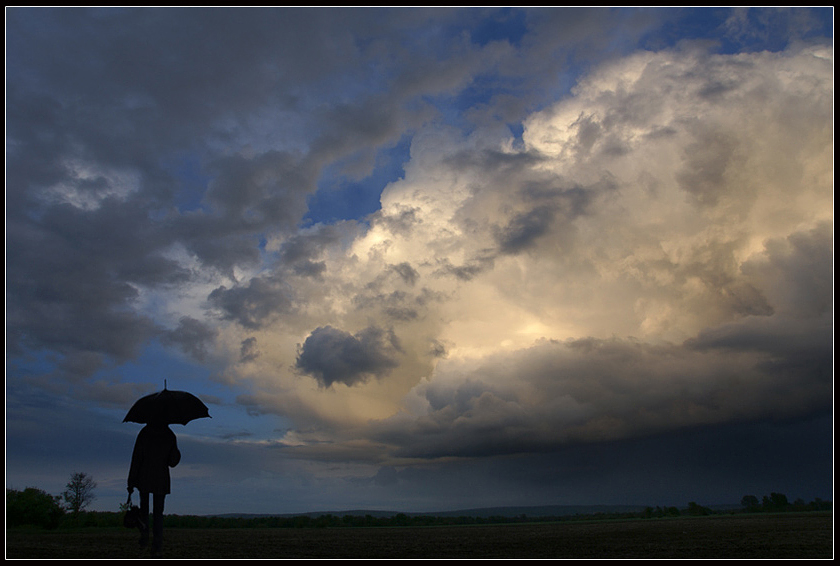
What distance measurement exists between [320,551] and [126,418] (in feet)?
20.9

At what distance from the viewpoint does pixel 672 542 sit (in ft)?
56.6

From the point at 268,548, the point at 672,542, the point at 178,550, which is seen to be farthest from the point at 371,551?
the point at 672,542

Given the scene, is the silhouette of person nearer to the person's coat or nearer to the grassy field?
the person's coat

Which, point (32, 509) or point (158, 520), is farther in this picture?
point (32, 509)

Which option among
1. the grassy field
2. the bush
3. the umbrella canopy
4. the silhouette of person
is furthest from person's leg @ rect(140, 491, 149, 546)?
the bush

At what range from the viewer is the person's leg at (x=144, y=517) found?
13562 mm

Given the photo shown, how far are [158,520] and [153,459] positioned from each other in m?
1.48

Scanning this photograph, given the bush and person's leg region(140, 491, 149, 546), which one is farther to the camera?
the bush

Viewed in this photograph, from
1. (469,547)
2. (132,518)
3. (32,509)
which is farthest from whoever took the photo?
(32,509)

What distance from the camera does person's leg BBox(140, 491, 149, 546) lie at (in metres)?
13.6

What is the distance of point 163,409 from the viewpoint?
539 inches

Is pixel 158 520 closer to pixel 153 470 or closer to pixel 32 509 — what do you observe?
pixel 153 470

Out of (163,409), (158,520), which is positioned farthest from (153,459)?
(158,520)

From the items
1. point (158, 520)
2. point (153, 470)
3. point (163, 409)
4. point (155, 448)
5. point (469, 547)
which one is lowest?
point (469, 547)
